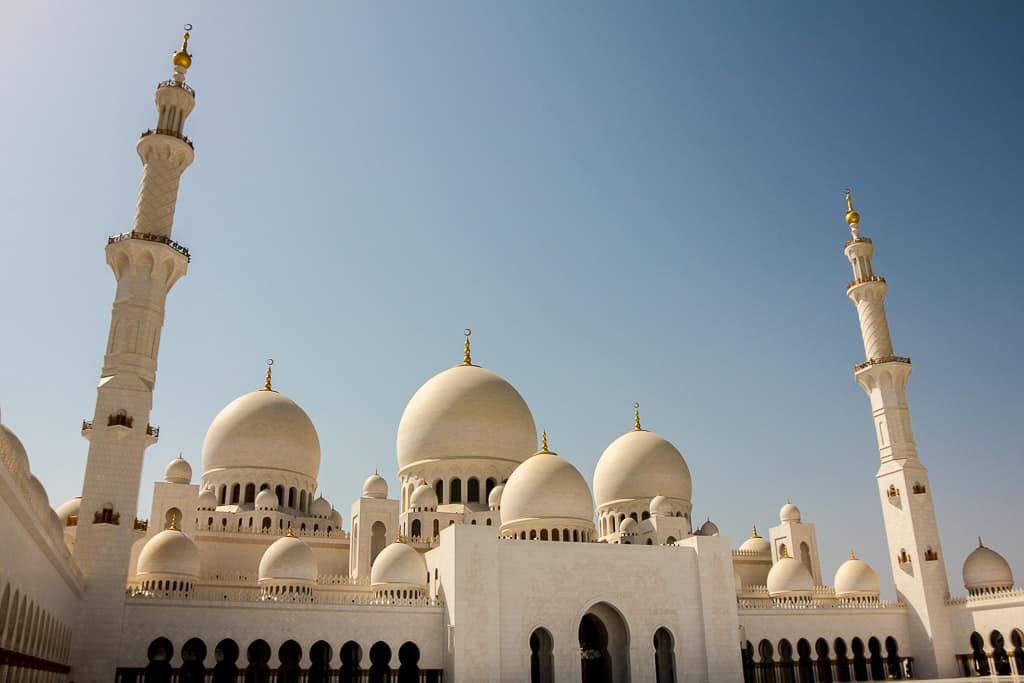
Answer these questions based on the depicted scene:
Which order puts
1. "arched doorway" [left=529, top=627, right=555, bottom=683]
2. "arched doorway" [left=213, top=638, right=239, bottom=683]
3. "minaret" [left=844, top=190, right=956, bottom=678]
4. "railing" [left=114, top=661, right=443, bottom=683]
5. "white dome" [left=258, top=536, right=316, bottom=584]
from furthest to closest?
1. "minaret" [left=844, top=190, right=956, bottom=678]
2. "white dome" [left=258, top=536, right=316, bottom=584]
3. "arched doorway" [left=529, top=627, right=555, bottom=683]
4. "arched doorway" [left=213, top=638, right=239, bottom=683]
5. "railing" [left=114, top=661, right=443, bottom=683]

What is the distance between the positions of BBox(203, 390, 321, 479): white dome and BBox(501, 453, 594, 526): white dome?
873 centimetres

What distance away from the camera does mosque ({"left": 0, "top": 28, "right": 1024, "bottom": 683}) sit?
18844mm

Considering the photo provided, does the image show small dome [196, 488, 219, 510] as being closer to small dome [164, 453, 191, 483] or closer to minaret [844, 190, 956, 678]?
small dome [164, 453, 191, 483]

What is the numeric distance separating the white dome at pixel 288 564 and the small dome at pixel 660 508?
12389 mm

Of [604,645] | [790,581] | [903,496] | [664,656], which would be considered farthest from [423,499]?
[903,496]

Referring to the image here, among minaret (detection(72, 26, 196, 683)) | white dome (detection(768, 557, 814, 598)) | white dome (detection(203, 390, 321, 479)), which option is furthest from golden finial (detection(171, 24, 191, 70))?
white dome (detection(768, 557, 814, 598))

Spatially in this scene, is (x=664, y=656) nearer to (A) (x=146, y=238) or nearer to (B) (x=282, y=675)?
(B) (x=282, y=675)

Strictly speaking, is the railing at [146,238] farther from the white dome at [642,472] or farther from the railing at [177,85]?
the white dome at [642,472]

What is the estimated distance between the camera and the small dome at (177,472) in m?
27.0

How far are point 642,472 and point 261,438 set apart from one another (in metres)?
14.3

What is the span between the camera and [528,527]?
81.2ft

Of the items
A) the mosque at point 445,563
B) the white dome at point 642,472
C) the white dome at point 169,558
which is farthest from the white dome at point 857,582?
the white dome at point 169,558

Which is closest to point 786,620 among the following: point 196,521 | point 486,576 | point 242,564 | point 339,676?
point 486,576

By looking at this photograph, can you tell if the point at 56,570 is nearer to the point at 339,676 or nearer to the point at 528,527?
the point at 339,676
